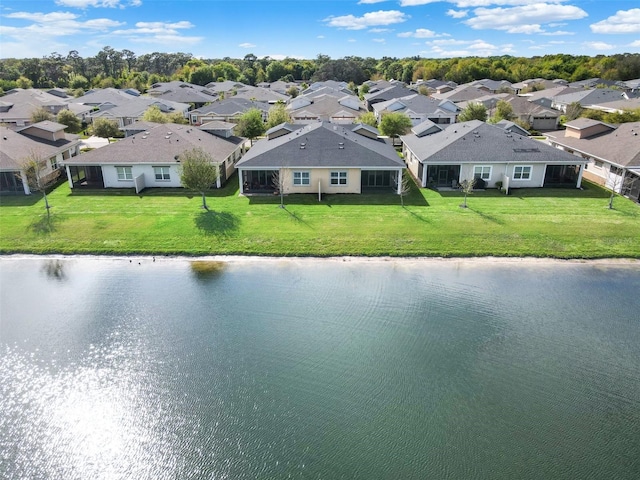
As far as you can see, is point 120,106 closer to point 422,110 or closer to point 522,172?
point 422,110

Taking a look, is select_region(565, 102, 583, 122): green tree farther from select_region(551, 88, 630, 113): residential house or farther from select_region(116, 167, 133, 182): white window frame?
select_region(116, 167, 133, 182): white window frame

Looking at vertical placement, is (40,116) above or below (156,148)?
above

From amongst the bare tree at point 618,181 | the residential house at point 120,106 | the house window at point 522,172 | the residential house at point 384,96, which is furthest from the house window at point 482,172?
the residential house at point 384,96

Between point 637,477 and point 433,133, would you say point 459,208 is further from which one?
point 637,477

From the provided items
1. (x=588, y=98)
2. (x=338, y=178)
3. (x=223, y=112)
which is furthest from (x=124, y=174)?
(x=588, y=98)

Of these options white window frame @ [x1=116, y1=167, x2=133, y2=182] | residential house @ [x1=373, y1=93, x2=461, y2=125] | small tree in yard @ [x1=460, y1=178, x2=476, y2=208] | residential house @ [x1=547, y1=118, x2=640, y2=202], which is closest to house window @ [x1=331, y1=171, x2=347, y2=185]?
small tree in yard @ [x1=460, y1=178, x2=476, y2=208]

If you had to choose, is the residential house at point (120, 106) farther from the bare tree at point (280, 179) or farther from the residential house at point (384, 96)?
the residential house at point (384, 96)
